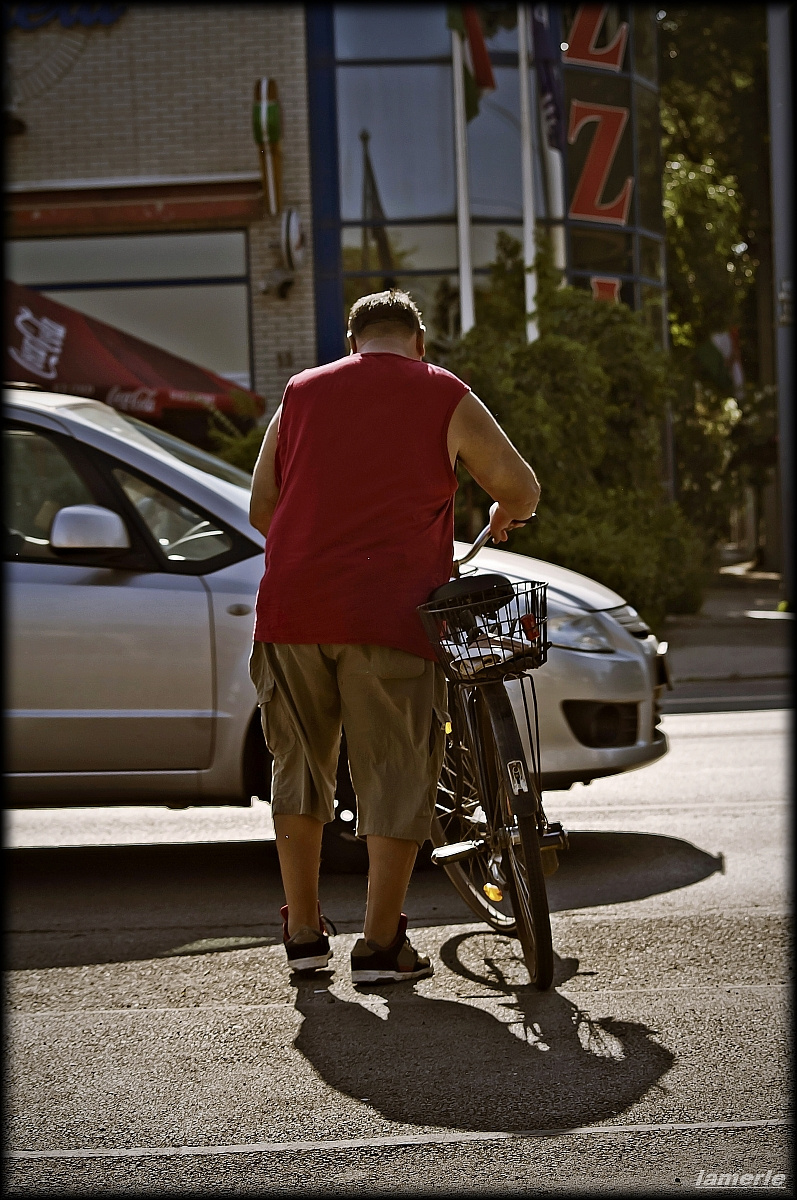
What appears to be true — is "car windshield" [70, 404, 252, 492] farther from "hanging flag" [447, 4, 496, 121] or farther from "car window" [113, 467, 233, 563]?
"hanging flag" [447, 4, 496, 121]

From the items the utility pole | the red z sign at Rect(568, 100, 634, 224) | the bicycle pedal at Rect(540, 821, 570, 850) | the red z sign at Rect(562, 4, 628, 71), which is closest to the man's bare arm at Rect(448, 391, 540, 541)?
the bicycle pedal at Rect(540, 821, 570, 850)

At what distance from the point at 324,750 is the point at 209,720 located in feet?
4.67

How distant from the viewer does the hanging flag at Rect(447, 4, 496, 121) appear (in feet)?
56.1

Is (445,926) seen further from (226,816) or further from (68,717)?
(226,816)

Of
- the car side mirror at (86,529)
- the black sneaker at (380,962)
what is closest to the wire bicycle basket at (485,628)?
the black sneaker at (380,962)

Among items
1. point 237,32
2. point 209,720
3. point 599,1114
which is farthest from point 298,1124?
point 237,32

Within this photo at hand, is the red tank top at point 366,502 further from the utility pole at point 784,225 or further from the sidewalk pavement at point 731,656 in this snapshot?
the utility pole at point 784,225

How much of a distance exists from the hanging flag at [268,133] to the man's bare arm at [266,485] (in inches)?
552

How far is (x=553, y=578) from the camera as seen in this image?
19.5 feet

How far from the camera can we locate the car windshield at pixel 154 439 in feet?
19.5

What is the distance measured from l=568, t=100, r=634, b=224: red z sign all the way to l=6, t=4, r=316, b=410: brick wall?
3.66m

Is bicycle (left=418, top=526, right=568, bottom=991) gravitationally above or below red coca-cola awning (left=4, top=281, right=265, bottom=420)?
below

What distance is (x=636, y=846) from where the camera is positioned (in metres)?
6.04

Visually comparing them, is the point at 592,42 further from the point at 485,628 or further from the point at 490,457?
the point at 485,628
